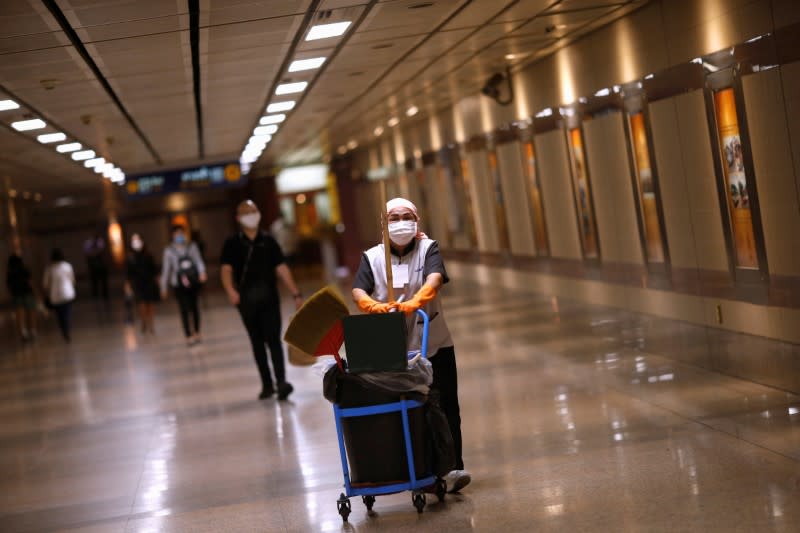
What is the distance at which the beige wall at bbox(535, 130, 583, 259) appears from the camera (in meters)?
16.2

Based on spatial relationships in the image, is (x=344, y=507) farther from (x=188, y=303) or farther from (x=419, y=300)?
(x=188, y=303)

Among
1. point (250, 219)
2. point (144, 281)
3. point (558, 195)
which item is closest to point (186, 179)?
point (144, 281)

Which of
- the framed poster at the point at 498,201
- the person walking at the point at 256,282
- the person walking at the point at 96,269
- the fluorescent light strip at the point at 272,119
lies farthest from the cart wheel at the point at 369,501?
the person walking at the point at 96,269

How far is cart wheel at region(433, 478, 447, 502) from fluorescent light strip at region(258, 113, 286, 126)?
1233cm

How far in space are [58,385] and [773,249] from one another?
9.47m

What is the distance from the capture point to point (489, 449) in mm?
7387

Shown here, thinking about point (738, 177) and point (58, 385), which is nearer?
point (738, 177)

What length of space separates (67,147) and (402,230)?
13272 mm

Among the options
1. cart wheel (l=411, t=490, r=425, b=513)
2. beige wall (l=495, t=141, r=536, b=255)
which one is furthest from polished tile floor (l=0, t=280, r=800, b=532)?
beige wall (l=495, t=141, r=536, b=255)

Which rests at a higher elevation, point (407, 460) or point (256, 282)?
point (256, 282)

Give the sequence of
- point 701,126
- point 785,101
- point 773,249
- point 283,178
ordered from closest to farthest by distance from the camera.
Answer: point 785,101 → point 773,249 → point 701,126 → point 283,178

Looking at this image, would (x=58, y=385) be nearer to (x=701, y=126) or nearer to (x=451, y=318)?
(x=451, y=318)

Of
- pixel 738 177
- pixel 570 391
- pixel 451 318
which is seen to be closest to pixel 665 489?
pixel 570 391

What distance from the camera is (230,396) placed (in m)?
11.5
